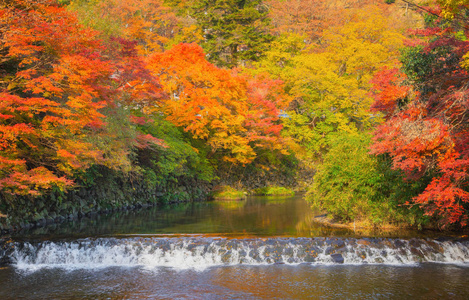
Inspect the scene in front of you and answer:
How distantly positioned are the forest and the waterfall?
3.94 feet

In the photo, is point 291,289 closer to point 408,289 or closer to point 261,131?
point 408,289

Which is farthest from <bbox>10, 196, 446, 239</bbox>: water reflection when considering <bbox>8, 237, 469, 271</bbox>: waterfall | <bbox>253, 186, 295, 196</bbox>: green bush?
<bbox>253, 186, 295, 196</bbox>: green bush

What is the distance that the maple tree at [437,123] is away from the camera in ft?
27.7

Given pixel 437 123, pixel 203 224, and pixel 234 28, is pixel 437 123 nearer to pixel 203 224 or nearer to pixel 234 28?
pixel 203 224

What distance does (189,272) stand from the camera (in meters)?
9.05

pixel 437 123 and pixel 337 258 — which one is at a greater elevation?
pixel 437 123

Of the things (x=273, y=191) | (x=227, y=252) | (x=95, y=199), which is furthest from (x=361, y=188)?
(x=273, y=191)

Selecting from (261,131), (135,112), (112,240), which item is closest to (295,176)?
(261,131)

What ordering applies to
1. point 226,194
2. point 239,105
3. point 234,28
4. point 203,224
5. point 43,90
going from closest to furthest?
point 43,90 → point 203,224 → point 239,105 → point 226,194 → point 234,28

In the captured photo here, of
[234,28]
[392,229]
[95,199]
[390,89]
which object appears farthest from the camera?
[234,28]

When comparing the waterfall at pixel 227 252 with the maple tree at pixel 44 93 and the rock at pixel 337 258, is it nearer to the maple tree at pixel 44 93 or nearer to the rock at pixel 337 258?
the rock at pixel 337 258

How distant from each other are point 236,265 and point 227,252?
51 cm

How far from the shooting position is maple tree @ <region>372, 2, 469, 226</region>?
27.7 feet

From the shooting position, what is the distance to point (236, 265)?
9555 millimetres
